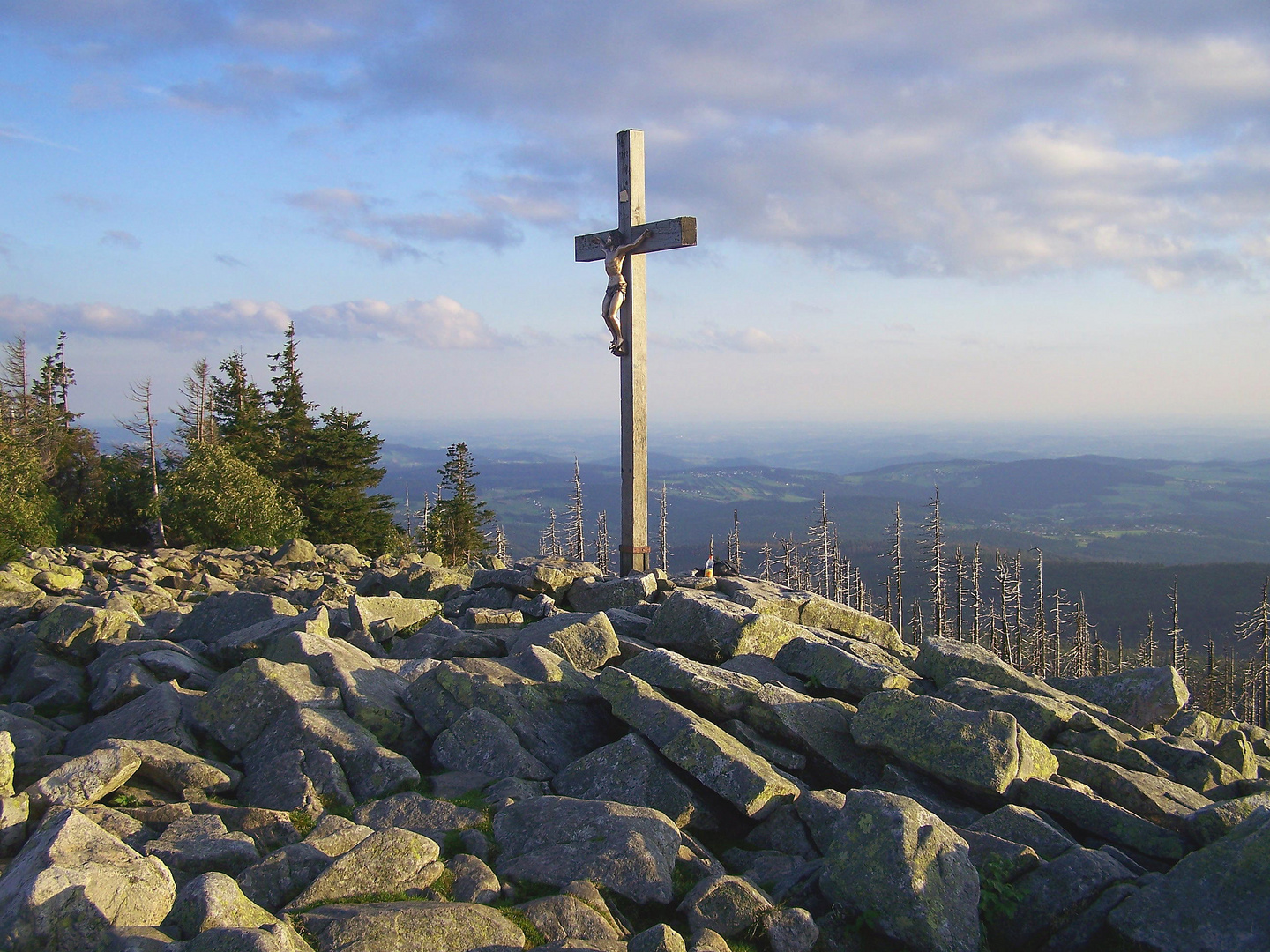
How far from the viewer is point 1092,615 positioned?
186 meters

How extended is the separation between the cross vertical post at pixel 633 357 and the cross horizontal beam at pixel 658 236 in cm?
17

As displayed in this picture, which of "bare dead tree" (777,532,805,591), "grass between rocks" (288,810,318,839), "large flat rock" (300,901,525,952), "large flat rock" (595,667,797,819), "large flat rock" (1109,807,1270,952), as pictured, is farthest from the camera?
"bare dead tree" (777,532,805,591)

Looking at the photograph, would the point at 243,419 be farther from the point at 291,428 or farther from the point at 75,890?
the point at 75,890

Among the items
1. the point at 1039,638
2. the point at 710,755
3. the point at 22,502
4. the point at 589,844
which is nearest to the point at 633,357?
the point at 710,755

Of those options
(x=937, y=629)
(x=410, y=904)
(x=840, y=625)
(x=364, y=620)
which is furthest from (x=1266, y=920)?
(x=937, y=629)

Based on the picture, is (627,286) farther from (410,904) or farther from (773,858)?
(410,904)

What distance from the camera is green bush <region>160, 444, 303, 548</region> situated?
134ft

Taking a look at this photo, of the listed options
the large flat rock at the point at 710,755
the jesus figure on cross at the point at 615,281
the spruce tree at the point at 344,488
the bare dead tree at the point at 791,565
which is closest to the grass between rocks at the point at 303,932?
the large flat rock at the point at 710,755

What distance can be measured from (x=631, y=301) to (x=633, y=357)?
1.10 m

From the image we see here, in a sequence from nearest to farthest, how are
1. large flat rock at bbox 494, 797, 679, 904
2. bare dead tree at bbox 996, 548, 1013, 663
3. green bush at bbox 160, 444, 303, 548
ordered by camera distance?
large flat rock at bbox 494, 797, 679, 904 → green bush at bbox 160, 444, 303, 548 → bare dead tree at bbox 996, 548, 1013, 663

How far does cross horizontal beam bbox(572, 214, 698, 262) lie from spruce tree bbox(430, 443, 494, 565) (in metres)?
45.8

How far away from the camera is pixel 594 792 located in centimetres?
834

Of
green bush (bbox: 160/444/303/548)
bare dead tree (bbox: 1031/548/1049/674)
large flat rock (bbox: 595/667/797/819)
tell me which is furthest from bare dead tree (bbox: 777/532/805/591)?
large flat rock (bbox: 595/667/797/819)

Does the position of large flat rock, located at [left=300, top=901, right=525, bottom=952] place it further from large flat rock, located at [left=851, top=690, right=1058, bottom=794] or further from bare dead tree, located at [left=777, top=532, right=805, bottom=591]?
bare dead tree, located at [left=777, top=532, right=805, bottom=591]
